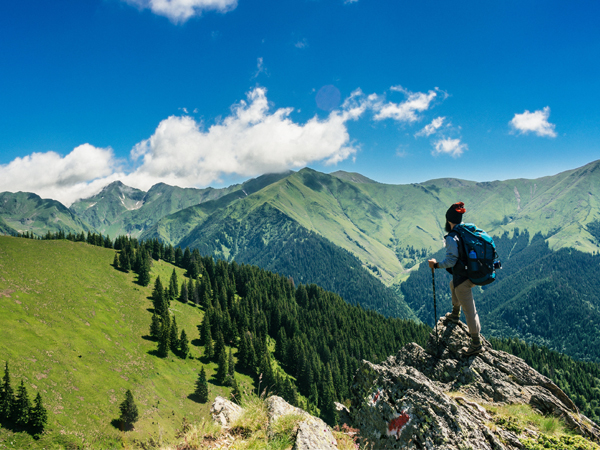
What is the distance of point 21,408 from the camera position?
37.9 metres

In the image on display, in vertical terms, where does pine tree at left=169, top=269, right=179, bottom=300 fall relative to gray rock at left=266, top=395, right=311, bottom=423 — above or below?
below

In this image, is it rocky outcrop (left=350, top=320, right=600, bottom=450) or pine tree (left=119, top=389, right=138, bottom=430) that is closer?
rocky outcrop (left=350, top=320, right=600, bottom=450)

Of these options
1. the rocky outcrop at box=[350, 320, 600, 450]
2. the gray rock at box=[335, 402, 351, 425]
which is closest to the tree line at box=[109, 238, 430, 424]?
the gray rock at box=[335, 402, 351, 425]

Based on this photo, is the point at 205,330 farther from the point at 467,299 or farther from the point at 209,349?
the point at 467,299

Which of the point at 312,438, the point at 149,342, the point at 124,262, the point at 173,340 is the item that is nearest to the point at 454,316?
the point at 312,438

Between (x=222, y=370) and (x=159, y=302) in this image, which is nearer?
(x=222, y=370)

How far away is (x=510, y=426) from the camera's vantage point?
6.90m

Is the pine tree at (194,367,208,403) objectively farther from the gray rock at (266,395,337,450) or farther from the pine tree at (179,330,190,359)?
the gray rock at (266,395,337,450)

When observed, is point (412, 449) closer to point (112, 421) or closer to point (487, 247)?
point (487, 247)

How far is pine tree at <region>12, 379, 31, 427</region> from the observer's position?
37.8m

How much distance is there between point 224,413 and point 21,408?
4928cm

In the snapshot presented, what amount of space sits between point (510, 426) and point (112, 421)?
62333 mm

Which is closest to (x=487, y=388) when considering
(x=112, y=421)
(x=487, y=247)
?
(x=487, y=247)

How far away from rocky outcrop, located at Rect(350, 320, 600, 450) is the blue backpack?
3.50 m
